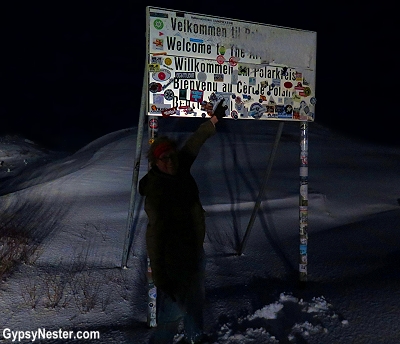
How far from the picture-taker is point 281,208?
7.24m

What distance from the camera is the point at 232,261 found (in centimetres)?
476

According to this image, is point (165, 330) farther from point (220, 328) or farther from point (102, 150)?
point (102, 150)

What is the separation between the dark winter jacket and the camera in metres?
2.62

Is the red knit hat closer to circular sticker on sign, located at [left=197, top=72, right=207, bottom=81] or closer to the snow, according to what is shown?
circular sticker on sign, located at [left=197, top=72, right=207, bottom=81]

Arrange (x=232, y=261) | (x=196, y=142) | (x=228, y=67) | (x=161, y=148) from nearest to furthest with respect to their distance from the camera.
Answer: (x=161, y=148), (x=196, y=142), (x=228, y=67), (x=232, y=261)

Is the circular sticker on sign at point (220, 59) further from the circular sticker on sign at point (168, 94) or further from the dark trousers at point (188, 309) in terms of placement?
the dark trousers at point (188, 309)

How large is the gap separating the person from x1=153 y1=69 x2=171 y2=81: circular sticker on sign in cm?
80

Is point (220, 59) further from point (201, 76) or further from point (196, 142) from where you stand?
point (196, 142)

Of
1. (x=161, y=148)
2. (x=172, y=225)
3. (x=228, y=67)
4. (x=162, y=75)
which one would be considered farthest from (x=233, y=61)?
(x=172, y=225)

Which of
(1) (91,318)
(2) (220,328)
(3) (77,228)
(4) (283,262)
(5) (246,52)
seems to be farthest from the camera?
(3) (77,228)

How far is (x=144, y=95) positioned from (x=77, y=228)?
3045 millimetres

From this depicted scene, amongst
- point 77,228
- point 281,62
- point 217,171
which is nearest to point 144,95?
point 281,62

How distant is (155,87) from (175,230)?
130 cm

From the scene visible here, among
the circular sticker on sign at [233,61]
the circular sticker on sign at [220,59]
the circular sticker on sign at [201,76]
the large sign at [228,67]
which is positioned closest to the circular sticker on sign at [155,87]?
the large sign at [228,67]
